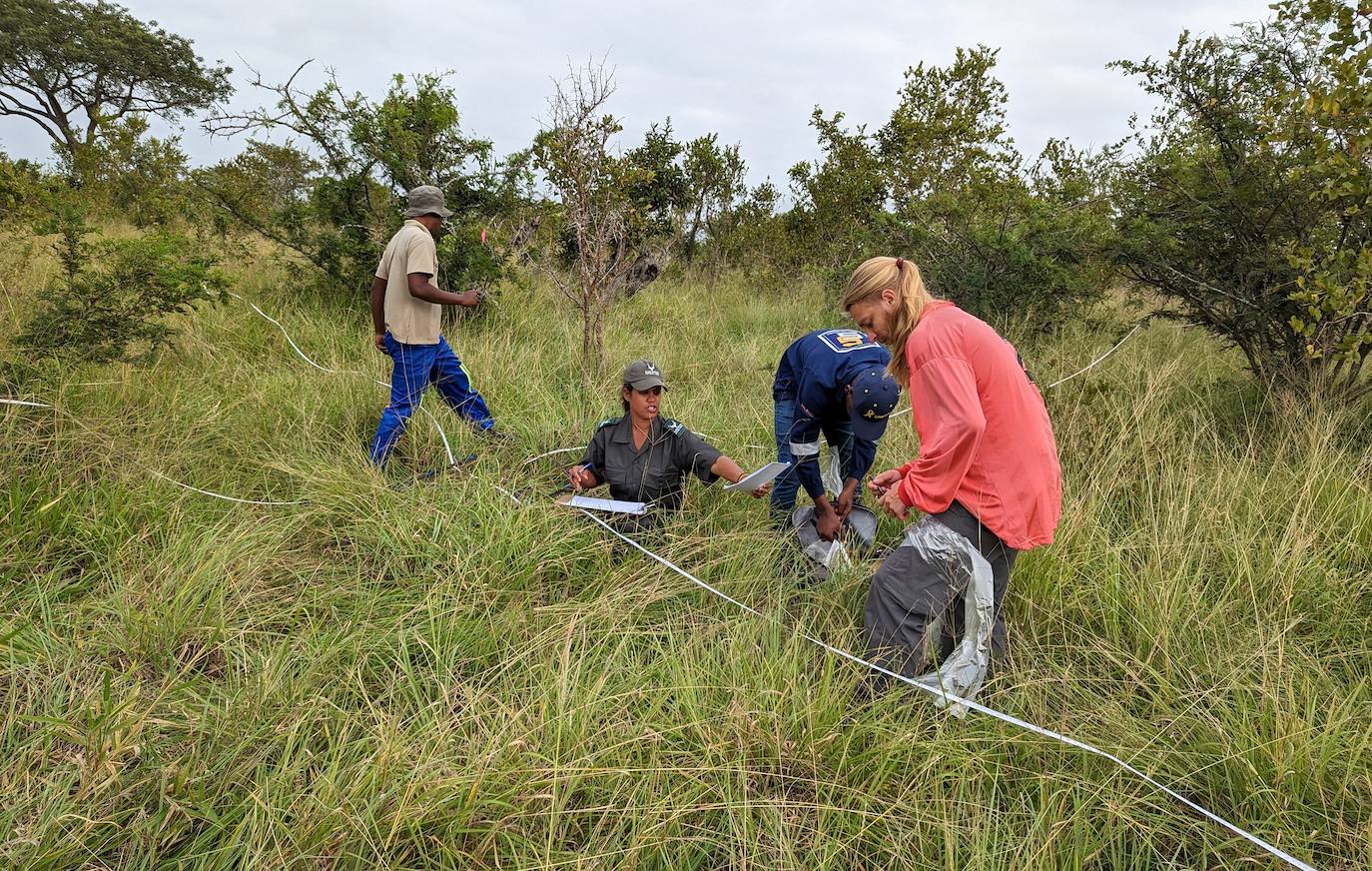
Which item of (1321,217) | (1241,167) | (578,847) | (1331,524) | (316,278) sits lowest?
(578,847)

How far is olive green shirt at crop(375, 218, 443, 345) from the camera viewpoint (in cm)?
390

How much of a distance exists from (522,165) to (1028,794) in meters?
6.29

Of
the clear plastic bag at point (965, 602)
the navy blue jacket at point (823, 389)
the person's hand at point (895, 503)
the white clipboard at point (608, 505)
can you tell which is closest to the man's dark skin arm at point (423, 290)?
the white clipboard at point (608, 505)

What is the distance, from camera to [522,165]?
21.4ft

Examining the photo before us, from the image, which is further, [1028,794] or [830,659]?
[830,659]

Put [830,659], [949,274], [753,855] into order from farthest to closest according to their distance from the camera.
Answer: [949,274]
[830,659]
[753,855]

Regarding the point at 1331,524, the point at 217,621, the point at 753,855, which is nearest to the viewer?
the point at 753,855

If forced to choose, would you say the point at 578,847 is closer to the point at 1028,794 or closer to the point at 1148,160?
the point at 1028,794

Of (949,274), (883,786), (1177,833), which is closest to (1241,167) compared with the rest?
(949,274)

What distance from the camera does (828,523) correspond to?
114 inches

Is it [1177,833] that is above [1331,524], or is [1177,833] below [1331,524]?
below

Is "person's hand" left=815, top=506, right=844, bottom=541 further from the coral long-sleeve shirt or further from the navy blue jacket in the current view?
the coral long-sleeve shirt

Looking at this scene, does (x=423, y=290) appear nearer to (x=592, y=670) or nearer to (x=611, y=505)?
(x=611, y=505)

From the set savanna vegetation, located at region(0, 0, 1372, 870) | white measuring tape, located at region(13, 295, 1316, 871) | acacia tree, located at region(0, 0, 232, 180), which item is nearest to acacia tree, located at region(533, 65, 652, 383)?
savanna vegetation, located at region(0, 0, 1372, 870)
